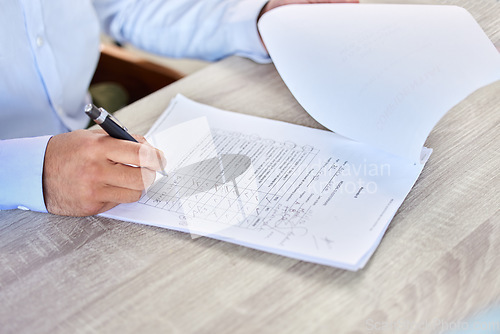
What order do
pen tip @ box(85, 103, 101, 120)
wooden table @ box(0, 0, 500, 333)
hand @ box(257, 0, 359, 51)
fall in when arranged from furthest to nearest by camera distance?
hand @ box(257, 0, 359, 51) → pen tip @ box(85, 103, 101, 120) → wooden table @ box(0, 0, 500, 333)

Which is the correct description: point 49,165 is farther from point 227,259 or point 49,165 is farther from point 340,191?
point 340,191

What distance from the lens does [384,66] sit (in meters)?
0.65

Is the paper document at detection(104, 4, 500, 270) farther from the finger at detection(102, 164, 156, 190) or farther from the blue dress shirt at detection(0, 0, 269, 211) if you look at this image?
the blue dress shirt at detection(0, 0, 269, 211)

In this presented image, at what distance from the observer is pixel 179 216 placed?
607 mm

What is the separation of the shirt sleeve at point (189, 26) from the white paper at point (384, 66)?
14cm

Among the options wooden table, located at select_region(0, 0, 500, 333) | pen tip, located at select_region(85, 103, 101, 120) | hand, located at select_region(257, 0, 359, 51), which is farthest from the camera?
hand, located at select_region(257, 0, 359, 51)

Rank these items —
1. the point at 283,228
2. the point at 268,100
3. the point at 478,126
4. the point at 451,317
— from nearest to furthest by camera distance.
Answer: the point at 451,317
the point at 283,228
the point at 478,126
the point at 268,100

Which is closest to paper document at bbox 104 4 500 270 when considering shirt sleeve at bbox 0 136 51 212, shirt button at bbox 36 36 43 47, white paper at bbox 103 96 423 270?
white paper at bbox 103 96 423 270

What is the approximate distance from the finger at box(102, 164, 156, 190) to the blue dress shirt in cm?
36

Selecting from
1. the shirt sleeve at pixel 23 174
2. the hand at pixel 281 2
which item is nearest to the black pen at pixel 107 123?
the shirt sleeve at pixel 23 174

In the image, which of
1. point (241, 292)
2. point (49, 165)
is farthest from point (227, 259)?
point (49, 165)

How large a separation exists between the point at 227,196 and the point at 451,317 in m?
0.29

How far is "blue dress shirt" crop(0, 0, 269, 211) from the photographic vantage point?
90cm

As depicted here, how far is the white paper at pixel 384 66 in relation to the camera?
60cm
